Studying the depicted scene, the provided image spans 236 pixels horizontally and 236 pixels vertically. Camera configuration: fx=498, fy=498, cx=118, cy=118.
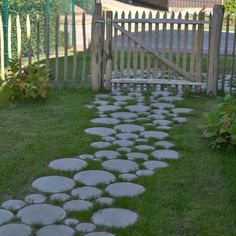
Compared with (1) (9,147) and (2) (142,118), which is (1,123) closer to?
(1) (9,147)

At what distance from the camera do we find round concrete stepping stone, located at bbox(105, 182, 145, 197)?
14.6ft

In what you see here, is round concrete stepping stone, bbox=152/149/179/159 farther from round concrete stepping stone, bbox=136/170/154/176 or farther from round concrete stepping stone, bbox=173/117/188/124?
round concrete stepping stone, bbox=173/117/188/124

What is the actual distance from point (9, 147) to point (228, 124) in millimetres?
2532

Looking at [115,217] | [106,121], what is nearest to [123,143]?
[106,121]

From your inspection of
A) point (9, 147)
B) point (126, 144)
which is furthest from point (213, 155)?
point (9, 147)

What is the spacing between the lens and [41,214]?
4039mm

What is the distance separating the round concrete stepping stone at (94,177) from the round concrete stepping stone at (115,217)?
1.96 ft

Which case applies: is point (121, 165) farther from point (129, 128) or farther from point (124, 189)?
point (129, 128)

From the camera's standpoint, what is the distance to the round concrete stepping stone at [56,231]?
3728mm

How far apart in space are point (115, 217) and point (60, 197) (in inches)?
23.8

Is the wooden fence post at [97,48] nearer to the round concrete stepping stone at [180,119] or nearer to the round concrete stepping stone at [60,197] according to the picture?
Answer: the round concrete stepping stone at [180,119]

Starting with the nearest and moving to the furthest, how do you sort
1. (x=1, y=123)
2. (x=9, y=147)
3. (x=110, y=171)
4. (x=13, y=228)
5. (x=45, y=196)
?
(x=13, y=228)
(x=45, y=196)
(x=110, y=171)
(x=9, y=147)
(x=1, y=123)

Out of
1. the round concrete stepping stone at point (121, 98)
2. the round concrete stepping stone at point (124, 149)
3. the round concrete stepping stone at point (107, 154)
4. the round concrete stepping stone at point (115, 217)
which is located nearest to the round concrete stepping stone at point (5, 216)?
the round concrete stepping stone at point (115, 217)

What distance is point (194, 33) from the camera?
866 centimetres
